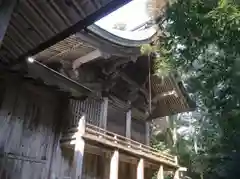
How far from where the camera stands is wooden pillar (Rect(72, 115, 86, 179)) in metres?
7.16

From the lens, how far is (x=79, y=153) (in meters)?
7.49

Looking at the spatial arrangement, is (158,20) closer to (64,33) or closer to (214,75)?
(214,75)

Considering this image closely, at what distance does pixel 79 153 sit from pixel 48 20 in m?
5.05

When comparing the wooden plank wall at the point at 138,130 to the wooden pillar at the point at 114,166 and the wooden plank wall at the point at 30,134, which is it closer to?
the wooden pillar at the point at 114,166

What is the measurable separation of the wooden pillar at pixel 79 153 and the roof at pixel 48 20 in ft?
14.6

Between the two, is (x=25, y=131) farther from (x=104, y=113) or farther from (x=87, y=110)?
(x=104, y=113)

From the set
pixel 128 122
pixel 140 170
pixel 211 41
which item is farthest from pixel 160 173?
pixel 211 41

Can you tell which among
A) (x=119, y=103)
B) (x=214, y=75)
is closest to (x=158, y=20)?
(x=214, y=75)

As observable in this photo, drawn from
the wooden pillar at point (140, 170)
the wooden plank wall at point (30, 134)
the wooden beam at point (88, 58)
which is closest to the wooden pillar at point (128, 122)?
the wooden pillar at point (140, 170)

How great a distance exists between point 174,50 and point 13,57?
17.3ft

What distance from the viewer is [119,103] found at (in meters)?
11.0

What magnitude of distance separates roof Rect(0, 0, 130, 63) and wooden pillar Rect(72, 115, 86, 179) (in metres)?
4.46

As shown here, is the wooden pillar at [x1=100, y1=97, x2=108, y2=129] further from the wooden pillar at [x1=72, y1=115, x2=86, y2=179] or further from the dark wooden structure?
the wooden pillar at [x1=72, y1=115, x2=86, y2=179]

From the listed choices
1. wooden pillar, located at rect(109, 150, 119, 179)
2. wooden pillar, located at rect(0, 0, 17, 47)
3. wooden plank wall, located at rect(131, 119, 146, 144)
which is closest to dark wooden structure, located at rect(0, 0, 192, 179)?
wooden pillar, located at rect(109, 150, 119, 179)
